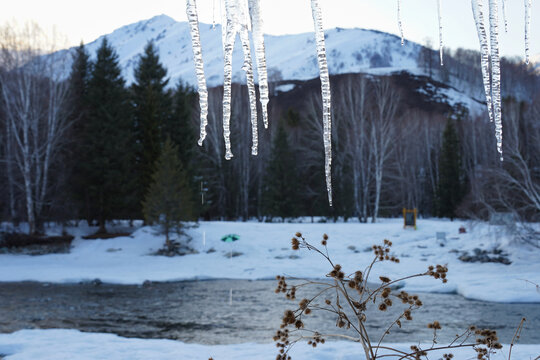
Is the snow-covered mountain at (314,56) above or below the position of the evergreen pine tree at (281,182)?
above

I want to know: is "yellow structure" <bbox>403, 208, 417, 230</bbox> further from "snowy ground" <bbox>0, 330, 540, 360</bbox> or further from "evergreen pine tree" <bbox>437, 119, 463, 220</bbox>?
"snowy ground" <bbox>0, 330, 540, 360</bbox>

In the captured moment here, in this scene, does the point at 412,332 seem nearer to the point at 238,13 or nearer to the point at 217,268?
the point at 238,13

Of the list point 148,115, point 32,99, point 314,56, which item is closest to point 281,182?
point 148,115

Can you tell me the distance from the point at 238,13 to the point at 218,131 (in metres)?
32.1

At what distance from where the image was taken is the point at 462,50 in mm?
81562

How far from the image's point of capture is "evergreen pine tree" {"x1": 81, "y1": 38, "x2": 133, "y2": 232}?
25.8 m

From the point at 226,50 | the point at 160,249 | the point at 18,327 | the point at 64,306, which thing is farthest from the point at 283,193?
the point at 226,50

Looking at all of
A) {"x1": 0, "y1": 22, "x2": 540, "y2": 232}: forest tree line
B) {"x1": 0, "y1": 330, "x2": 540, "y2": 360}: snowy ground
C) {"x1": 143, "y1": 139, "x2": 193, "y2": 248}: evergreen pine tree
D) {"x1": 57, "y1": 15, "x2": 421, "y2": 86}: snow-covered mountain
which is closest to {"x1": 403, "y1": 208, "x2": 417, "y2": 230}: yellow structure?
{"x1": 0, "y1": 22, "x2": 540, "y2": 232}: forest tree line

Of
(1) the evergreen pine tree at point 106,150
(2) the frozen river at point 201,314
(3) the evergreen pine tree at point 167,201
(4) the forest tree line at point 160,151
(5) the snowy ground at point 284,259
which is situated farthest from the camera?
(1) the evergreen pine tree at point 106,150

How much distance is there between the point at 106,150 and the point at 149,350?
2064cm

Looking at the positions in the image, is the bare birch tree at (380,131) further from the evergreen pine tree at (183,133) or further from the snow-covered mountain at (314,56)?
the snow-covered mountain at (314,56)

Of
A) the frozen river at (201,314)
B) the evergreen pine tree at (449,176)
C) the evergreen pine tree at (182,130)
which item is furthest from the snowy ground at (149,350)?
the evergreen pine tree at (449,176)

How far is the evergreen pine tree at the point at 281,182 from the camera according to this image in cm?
3297

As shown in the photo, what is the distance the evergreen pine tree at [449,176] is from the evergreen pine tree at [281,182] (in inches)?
498
